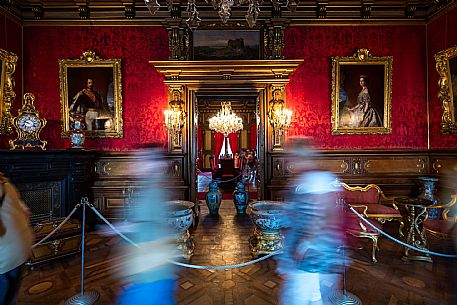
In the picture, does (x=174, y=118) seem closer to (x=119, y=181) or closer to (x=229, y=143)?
(x=119, y=181)

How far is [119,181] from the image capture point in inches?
252

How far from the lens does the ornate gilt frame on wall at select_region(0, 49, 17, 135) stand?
579cm

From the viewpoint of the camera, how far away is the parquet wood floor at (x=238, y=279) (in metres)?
3.07

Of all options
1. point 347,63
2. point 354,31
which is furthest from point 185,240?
point 354,31

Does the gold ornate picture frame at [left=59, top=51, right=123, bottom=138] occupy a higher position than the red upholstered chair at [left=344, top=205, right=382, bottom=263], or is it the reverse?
the gold ornate picture frame at [left=59, top=51, right=123, bottom=138]

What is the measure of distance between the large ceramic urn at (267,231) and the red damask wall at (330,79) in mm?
3059

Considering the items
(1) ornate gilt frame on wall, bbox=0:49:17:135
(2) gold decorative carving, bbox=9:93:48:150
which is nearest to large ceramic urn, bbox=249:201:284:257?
(2) gold decorative carving, bbox=9:93:48:150

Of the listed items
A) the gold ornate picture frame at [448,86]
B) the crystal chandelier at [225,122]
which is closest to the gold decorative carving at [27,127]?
the crystal chandelier at [225,122]

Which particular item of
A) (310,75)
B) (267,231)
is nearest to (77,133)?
(267,231)

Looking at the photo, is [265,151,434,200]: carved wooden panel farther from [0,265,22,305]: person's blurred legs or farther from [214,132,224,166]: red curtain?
[214,132,224,166]: red curtain

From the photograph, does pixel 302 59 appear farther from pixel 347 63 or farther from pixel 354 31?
pixel 354 31

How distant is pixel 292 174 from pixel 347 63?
3.07m

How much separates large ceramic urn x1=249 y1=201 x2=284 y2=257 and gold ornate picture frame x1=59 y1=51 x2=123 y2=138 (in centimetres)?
423

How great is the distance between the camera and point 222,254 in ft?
14.3
